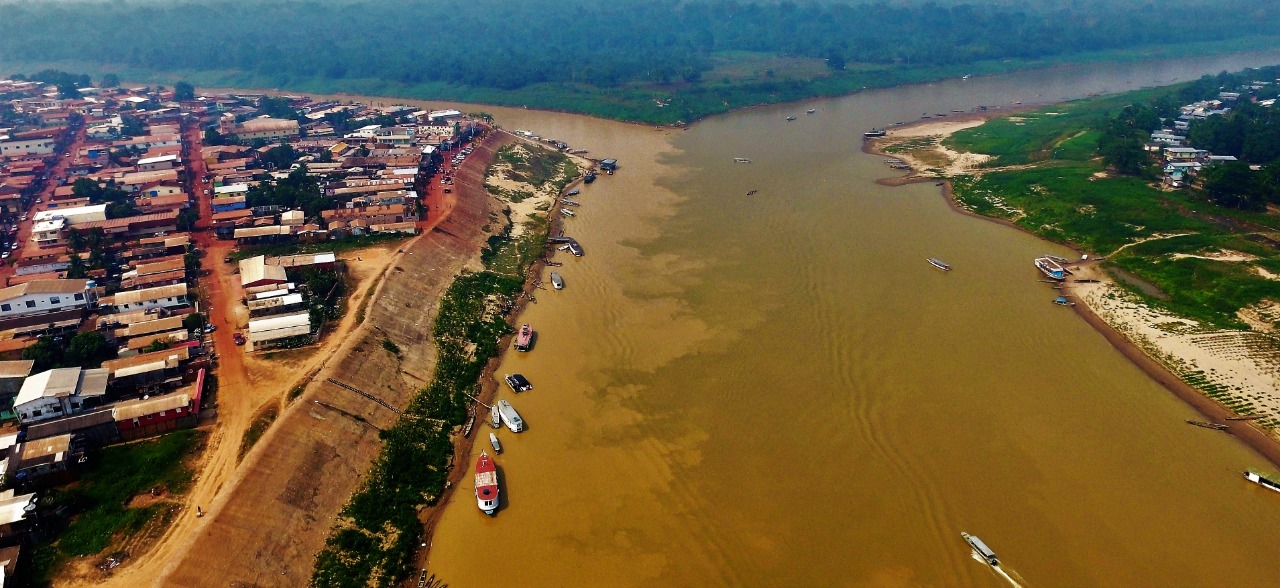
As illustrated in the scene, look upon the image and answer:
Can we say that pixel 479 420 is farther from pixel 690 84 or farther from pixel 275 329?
pixel 690 84

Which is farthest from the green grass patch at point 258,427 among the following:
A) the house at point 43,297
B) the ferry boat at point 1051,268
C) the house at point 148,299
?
the ferry boat at point 1051,268

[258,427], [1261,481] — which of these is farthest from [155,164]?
[1261,481]

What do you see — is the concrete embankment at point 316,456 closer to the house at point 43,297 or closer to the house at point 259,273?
the house at point 259,273

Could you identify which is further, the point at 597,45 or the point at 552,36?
the point at 552,36

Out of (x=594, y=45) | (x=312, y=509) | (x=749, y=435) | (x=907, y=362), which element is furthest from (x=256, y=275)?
(x=594, y=45)

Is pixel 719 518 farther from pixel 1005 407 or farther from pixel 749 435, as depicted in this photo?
pixel 1005 407

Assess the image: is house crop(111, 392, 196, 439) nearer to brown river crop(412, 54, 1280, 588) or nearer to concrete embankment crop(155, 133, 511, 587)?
concrete embankment crop(155, 133, 511, 587)

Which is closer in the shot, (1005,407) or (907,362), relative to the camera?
(1005,407)
